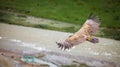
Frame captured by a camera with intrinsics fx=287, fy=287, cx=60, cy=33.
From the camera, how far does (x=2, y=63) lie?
17.0 ft

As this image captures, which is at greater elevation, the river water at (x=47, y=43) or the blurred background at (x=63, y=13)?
the blurred background at (x=63, y=13)

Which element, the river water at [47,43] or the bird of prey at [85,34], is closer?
the river water at [47,43]

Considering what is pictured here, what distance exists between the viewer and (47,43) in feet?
16.5

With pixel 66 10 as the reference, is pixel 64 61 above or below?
below

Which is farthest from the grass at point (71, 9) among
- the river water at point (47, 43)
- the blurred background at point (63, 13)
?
the river water at point (47, 43)

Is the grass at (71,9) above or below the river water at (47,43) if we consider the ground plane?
above

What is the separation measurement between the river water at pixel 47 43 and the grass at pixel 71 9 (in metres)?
0.29

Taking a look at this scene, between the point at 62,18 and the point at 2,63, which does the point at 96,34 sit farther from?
the point at 2,63

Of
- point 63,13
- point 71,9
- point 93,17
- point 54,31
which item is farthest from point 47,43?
point 93,17

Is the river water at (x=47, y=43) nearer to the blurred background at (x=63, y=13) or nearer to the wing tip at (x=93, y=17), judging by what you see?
the blurred background at (x=63, y=13)

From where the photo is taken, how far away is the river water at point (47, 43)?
488 centimetres

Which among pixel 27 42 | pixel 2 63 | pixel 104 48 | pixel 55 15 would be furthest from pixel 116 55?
pixel 2 63

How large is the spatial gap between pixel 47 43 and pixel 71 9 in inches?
28.8

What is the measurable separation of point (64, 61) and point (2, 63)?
1.14 meters
